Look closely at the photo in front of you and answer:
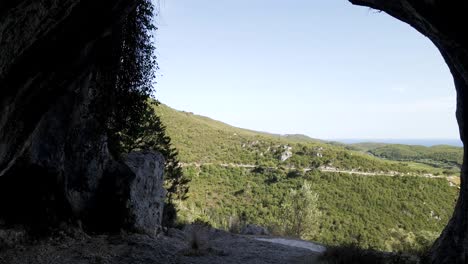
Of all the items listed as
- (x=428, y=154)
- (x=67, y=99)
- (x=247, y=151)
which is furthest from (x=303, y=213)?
(x=428, y=154)

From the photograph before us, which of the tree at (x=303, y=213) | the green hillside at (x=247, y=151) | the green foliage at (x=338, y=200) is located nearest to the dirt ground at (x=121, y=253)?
the tree at (x=303, y=213)

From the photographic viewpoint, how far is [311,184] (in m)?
64.7

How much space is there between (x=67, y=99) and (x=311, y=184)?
57715 mm

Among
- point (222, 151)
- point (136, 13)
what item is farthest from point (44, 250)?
point (222, 151)

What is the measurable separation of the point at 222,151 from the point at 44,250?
2584 inches

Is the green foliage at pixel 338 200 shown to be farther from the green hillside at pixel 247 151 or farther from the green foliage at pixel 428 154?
the green foliage at pixel 428 154

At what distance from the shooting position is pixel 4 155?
729cm

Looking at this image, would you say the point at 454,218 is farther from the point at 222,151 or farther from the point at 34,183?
the point at 222,151

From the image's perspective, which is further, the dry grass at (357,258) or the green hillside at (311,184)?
the green hillside at (311,184)

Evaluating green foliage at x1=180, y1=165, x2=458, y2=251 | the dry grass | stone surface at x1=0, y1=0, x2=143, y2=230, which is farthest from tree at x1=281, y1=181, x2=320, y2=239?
stone surface at x1=0, y1=0, x2=143, y2=230

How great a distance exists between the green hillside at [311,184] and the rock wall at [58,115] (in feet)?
113

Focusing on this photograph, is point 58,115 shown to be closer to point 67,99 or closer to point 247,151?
point 67,99

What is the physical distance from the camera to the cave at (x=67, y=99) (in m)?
5.91

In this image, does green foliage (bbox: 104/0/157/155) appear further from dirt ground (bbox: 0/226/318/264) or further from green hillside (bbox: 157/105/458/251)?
green hillside (bbox: 157/105/458/251)
